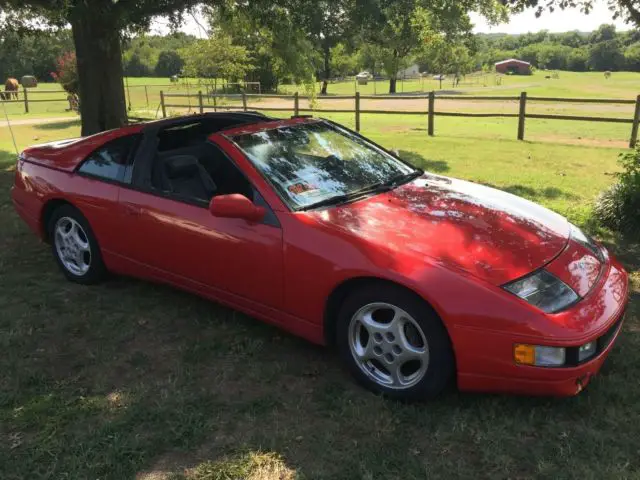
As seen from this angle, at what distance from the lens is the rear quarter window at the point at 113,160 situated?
13.8 feet

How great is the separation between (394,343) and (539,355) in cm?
69

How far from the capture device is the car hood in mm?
2834

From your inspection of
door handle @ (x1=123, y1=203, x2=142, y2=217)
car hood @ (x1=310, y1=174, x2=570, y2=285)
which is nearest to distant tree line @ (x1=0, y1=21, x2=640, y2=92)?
car hood @ (x1=310, y1=174, x2=570, y2=285)

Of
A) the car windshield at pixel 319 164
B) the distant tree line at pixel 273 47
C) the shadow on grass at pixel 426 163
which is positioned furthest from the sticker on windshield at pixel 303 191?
the distant tree line at pixel 273 47

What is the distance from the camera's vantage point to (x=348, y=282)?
2984 mm

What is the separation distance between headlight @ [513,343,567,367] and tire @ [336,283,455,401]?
32cm

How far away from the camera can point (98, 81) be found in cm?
943

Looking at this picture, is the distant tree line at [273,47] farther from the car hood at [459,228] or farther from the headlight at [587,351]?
the headlight at [587,351]

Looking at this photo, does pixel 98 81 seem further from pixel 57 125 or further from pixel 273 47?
pixel 57 125

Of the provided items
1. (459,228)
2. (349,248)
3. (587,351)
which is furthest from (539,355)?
(349,248)

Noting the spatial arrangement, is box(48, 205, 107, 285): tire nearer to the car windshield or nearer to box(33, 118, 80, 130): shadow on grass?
the car windshield

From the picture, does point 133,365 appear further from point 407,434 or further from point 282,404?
point 407,434

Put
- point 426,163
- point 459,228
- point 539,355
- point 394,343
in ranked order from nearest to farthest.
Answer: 1. point 539,355
2. point 394,343
3. point 459,228
4. point 426,163

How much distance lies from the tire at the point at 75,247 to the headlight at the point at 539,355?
323 cm
